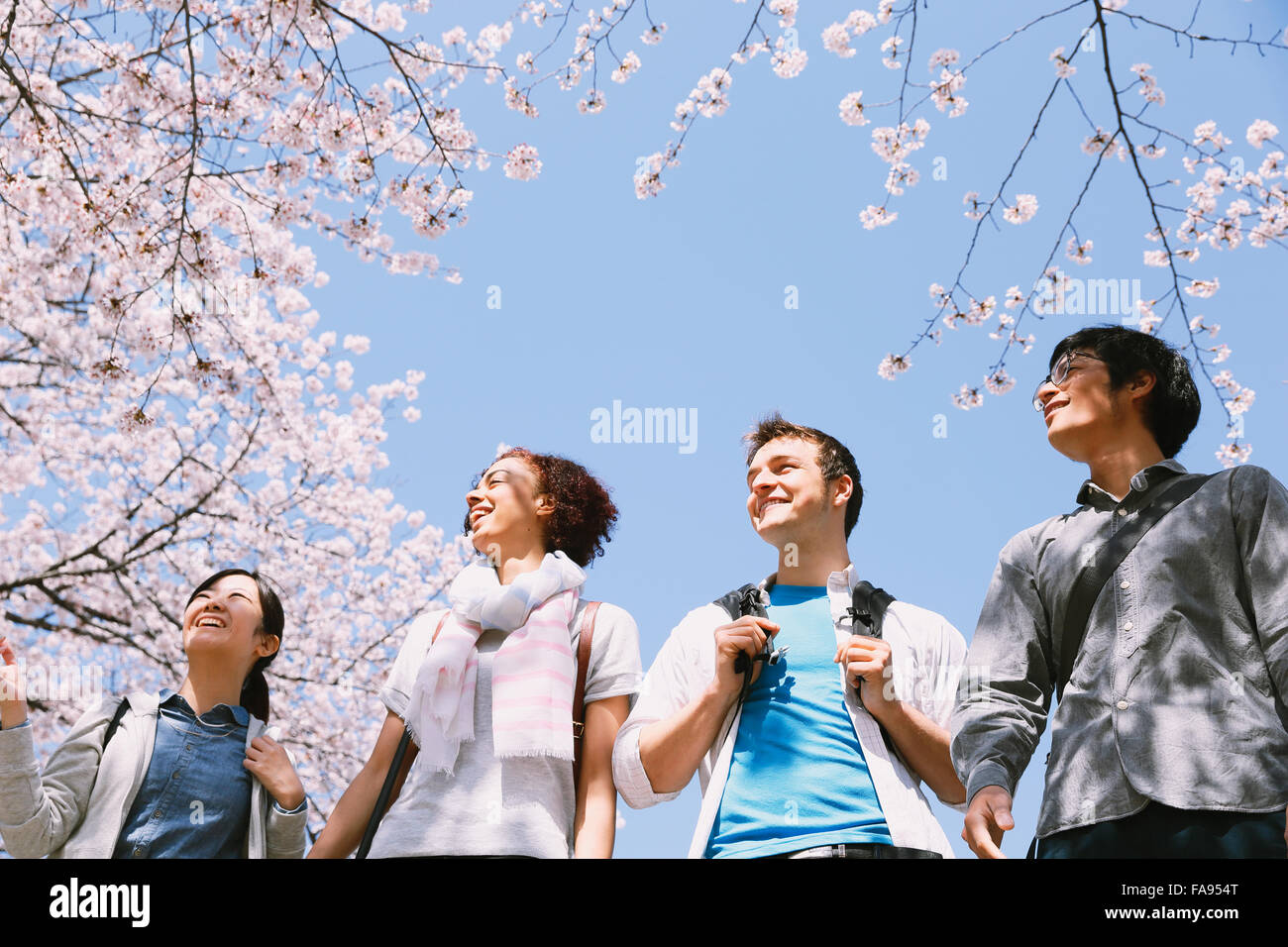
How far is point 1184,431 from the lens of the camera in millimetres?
2748

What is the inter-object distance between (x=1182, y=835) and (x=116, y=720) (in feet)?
9.15

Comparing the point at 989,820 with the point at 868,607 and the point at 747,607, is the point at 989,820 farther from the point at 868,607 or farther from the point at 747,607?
the point at 747,607

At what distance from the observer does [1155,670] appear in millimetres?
2234

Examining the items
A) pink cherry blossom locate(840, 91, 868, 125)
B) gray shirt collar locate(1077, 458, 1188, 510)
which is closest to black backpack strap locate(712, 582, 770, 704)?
gray shirt collar locate(1077, 458, 1188, 510)

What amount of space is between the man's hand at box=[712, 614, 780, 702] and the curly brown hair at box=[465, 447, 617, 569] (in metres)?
0.87

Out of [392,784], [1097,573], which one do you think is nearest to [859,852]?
[1097,573]

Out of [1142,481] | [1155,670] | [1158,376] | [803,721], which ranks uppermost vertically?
[1158,376]

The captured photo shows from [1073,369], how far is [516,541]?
176 cm

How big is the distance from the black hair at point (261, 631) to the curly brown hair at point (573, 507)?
68 centimetres

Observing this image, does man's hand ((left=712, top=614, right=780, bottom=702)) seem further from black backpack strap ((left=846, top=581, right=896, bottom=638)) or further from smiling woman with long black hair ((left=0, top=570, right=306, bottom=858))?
smiling woman with long black hair ((left=0, top=570, right=306, bottom=858))
